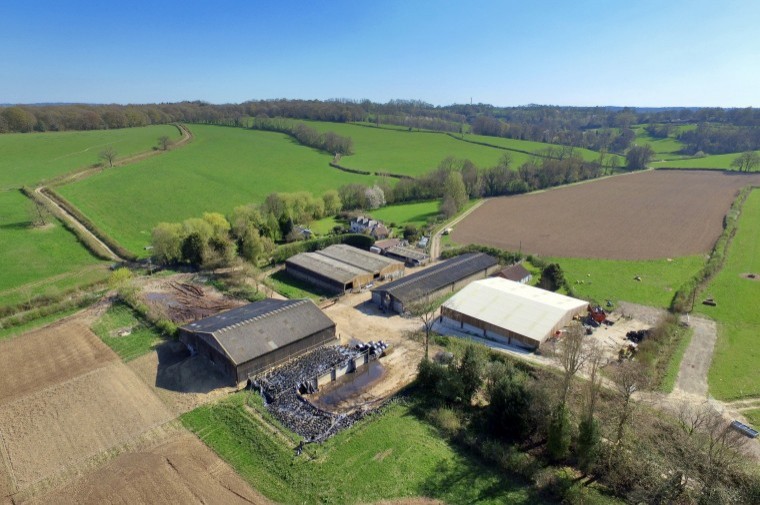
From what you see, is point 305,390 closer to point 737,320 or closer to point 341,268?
point 341,268

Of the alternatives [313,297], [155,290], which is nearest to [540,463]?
[313,297]

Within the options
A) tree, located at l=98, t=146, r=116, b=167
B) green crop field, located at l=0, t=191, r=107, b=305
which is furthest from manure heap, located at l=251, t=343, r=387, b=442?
tree, located at l=98, t=146, r=116, b=167

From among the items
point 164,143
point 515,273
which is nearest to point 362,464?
point 515,273

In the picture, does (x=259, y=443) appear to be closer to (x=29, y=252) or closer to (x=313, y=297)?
(x=313, y=297)

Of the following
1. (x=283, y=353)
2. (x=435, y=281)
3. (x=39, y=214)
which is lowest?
(x=283, y=353)

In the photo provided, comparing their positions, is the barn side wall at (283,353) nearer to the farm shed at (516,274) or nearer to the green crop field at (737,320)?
the farm shed at (516,274)
